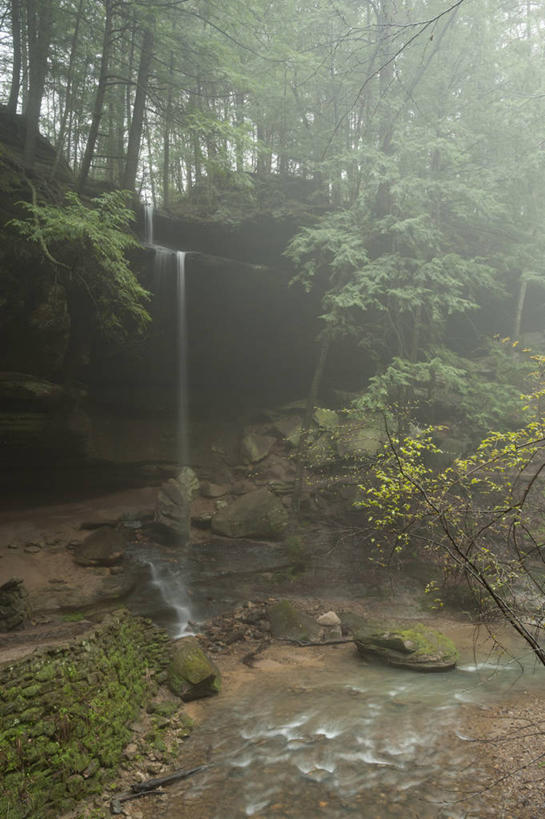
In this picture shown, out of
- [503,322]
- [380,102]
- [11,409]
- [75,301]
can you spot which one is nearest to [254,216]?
[380,102]

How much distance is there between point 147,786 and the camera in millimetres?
4473

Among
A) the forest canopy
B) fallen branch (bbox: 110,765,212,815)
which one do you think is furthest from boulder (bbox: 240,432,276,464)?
fallen branch (bbox: 110,765,212,815)

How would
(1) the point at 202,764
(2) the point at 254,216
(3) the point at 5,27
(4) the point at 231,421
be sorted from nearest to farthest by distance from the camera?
(1) the point at 202,764, (3) the point at 5,27, (2) the point at 254,216, (4) the point at 231,421

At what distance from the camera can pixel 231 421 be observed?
17.0 metres

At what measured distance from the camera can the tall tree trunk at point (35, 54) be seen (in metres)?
10.4

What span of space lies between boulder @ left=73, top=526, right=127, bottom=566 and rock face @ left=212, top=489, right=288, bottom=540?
2.67 meters

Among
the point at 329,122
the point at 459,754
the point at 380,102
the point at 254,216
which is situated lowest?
the point at 459,754

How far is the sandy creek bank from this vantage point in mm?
4023

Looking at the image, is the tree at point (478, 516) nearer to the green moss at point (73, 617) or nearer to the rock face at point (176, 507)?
the rock face at point (176, 507)

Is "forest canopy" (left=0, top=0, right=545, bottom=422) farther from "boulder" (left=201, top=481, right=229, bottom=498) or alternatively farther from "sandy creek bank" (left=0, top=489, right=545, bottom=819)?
"sandy creek bank" (left=0, top=489, right=545, bottom=819)

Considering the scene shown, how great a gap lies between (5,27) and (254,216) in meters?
8.28

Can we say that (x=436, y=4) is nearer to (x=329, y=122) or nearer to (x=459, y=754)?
(x=329, y=122)

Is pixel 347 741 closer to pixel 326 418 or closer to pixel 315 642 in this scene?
pixel 315 642

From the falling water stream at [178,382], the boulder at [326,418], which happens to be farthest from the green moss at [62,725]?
the boulder at [326,418]
